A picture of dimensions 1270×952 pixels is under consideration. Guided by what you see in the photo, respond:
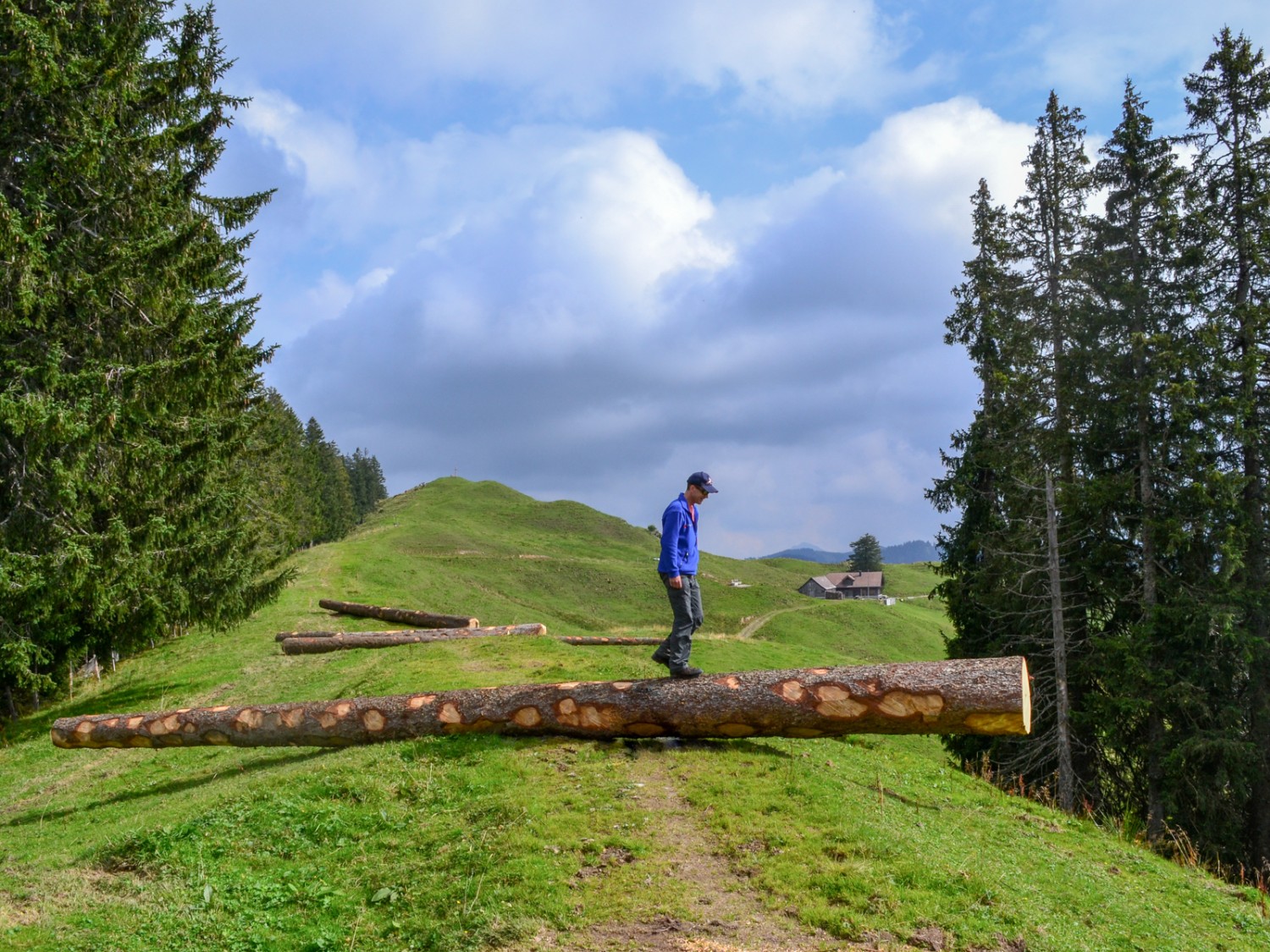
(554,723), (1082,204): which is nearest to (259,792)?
(554,723)

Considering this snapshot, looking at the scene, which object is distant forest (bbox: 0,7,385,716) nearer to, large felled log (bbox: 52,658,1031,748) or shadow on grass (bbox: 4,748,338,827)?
shadow on grass (bbox: 4,748,338,827)

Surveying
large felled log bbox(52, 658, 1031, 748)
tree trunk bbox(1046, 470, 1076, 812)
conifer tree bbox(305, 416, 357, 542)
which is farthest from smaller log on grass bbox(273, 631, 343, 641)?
conifer tree bbox(305, 416, 357, 542)

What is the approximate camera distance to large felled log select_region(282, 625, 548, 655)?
24578 millimetres

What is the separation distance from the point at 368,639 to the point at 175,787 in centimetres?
1262

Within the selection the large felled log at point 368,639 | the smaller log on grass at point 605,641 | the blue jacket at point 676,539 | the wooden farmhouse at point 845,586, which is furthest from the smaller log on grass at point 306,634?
the wooden farmhouse at point 845,586

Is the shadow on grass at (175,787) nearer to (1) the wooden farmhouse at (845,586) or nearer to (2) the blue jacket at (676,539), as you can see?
(2) the blue jacket at (676,539)

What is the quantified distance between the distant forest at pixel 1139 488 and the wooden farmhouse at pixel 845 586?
238 ft

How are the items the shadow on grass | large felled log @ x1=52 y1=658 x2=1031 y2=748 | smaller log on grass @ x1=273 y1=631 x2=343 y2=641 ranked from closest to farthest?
1. large felled log @ x1=52 y1=658 x2=1031 y2=748
2. the shadow on grass
3. smaller log on grass @ x1=273 y1=631 x2=343 y2=641

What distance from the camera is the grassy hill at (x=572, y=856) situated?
246 inches

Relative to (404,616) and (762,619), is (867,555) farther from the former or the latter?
(404,616)

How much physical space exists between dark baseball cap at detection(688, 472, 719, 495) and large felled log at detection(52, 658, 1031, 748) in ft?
8.19

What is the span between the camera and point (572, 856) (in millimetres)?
7172

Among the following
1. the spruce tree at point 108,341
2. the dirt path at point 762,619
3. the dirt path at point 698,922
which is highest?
the spruce tree at point 108,341

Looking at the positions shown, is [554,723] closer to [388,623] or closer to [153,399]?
[153,399]
